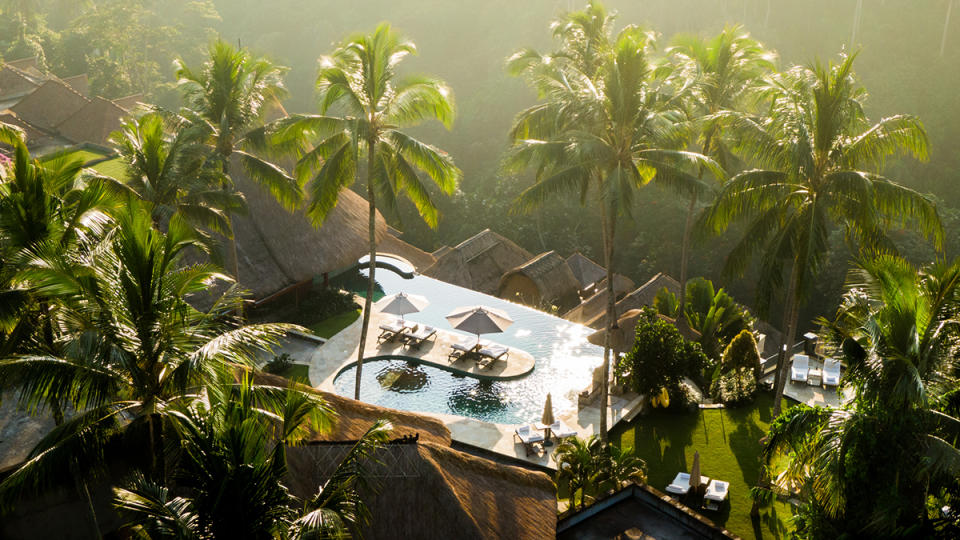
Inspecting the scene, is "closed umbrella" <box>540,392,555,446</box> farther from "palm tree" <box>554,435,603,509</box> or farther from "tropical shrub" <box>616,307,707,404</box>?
"tropical shrub" <box>616,307,707,404</box>

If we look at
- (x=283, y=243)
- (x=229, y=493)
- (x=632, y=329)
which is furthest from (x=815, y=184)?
(x=283, y=243)

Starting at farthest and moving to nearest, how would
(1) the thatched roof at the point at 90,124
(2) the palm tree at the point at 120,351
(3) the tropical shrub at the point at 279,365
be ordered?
(1) the thatched roof at the point at 90,124 → (3) the tropical shrub at the point at 279,365 → (2) the palm tree at the point at 120,351

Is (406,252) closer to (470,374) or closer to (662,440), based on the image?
(470,374)

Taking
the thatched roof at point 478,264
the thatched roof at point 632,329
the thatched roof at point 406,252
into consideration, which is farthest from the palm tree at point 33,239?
the thatched roof at point 478,264

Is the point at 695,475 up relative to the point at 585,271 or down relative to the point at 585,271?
up

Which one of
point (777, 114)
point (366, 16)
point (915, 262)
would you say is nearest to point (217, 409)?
point (777, 114)

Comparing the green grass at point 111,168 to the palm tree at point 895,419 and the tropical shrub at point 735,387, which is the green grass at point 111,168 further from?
the palm tree at point 895,419
